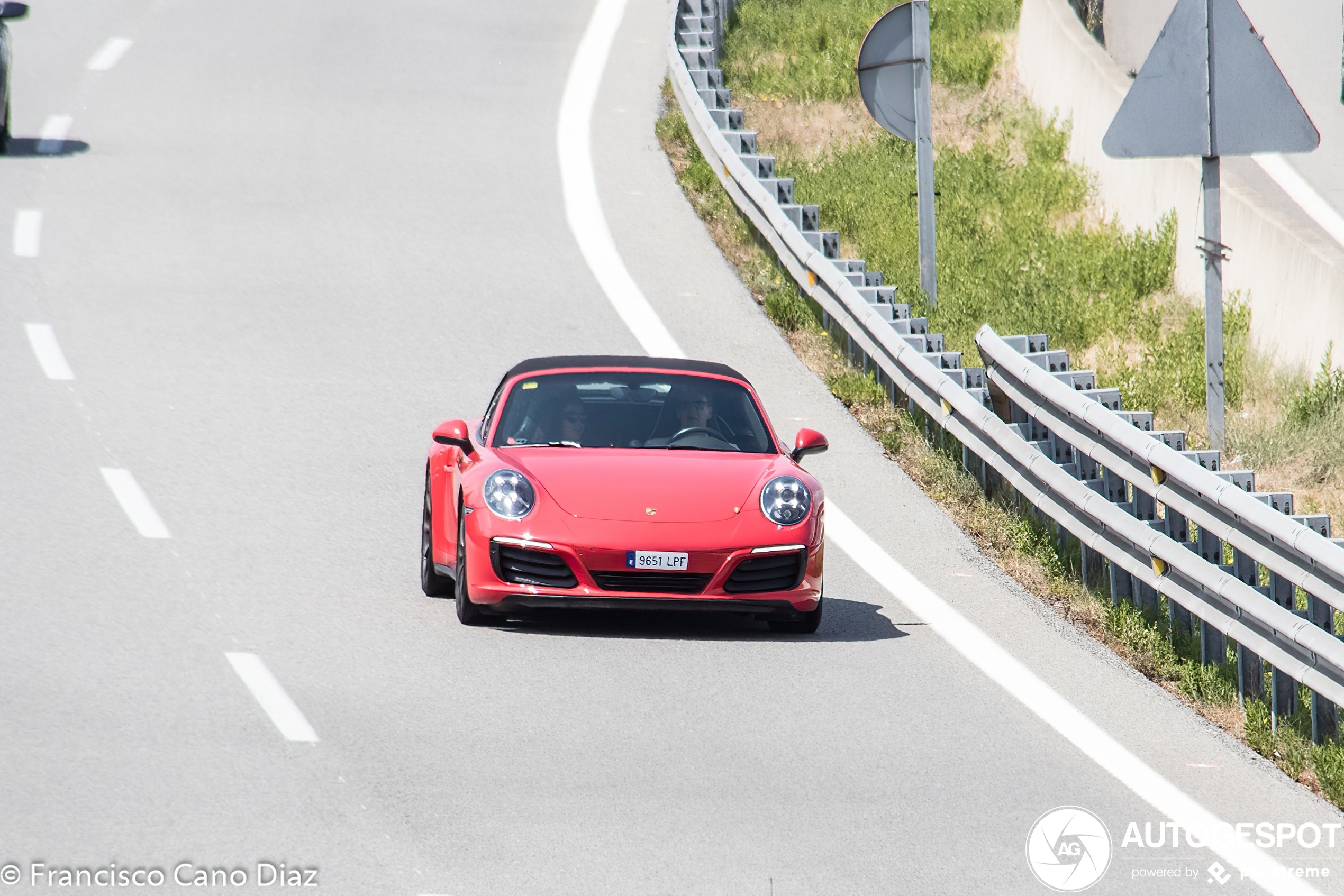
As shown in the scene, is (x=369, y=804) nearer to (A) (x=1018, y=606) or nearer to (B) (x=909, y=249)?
(A) (x=1018, y=606)

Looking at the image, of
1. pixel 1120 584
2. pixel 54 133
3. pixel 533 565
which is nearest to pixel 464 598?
pixel 533 565

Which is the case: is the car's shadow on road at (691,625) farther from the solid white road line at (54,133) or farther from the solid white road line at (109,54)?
the solid white road line at (109,54)

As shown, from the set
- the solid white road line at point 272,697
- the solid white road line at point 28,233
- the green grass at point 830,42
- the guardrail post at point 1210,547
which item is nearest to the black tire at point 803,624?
the guardrail post at point 1210,547

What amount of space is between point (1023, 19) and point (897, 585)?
1336cm

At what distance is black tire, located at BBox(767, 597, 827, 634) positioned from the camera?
963cm

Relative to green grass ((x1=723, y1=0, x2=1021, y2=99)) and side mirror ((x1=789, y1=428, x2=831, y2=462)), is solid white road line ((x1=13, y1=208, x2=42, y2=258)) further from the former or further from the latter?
side mirror ((x1=789, y1=428, x2=831, y2=462))

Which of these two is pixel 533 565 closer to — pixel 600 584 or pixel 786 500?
pixel 600 584

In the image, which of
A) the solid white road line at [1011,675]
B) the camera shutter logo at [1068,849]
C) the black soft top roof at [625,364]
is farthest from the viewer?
the black soft top roof at [625,364]

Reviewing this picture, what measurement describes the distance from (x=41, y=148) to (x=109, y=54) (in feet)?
14.3

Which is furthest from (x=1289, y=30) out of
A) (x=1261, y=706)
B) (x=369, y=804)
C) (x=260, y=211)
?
(x=369, y=804)

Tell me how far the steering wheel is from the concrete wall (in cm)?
476

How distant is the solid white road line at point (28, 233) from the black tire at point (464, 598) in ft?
27.8

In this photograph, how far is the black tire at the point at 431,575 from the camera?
1012 centimetres

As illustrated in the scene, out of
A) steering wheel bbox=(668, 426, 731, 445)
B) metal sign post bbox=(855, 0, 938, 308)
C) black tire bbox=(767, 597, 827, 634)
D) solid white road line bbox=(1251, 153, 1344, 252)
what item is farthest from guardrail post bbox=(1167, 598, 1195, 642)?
solid white road line bbox=(1251, 153, 1344, 252)
